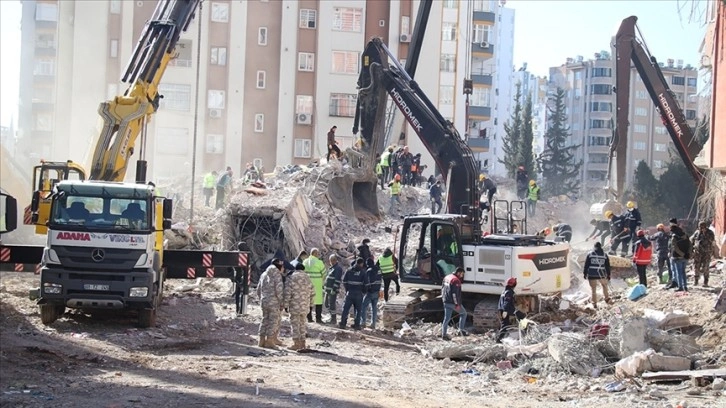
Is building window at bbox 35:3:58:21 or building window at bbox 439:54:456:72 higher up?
building window at bbox 35:3:58:21

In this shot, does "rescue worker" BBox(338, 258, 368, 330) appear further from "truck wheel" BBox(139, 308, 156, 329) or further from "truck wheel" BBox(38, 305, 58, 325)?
"truck wheel" BBox(38, 305, 58, 325)

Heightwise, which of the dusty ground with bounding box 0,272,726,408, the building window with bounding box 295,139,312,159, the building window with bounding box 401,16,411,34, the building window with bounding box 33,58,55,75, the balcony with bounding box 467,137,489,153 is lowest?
the dusty ground with bounding box 0,272,726,408

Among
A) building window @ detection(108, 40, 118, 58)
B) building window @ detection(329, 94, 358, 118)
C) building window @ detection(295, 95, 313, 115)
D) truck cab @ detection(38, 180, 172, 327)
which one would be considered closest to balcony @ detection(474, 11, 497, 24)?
building window @ detection(329, 94, 358, 118)

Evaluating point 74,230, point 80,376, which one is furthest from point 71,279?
point 80,376

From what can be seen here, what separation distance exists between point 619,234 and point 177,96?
113 ft

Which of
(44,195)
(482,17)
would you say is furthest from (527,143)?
(44,195)

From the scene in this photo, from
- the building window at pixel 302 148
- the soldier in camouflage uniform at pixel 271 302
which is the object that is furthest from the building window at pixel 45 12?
the soldier in camouflage uniform at pixel 271 302

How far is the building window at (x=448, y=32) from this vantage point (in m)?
62.4

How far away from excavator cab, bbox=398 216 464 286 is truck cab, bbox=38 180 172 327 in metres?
5.69

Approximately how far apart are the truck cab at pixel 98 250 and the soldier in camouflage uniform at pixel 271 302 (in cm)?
220

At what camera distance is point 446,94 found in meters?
61.6

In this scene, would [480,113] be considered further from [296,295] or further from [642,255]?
[296,295]

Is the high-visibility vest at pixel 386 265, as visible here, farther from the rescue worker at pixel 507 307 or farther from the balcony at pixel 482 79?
the balcony at pixel 482 79

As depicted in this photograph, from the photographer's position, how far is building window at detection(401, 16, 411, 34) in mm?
59531
